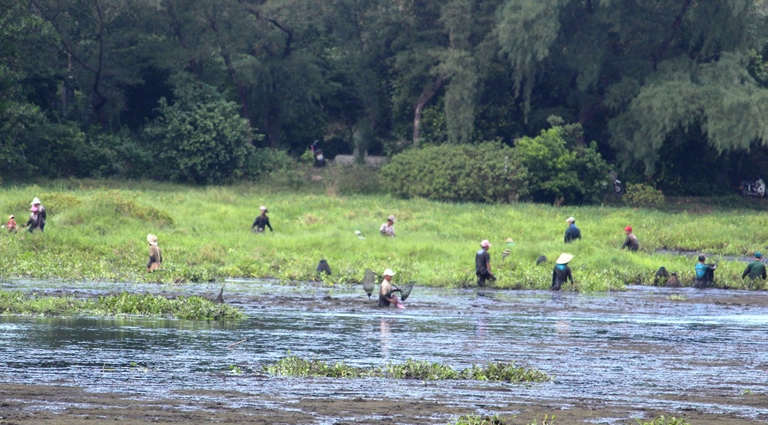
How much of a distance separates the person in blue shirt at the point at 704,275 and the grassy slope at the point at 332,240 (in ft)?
1.45

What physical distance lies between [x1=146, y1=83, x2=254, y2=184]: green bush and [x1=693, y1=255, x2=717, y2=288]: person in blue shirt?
25937 millimetres

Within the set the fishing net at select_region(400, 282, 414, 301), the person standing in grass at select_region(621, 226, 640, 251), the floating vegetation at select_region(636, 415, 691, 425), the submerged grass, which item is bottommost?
the submerged grass

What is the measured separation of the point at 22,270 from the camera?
86.4 feet

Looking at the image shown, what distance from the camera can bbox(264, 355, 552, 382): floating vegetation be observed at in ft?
47.3

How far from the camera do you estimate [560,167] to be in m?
46.8

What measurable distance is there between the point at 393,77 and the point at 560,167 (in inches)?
490

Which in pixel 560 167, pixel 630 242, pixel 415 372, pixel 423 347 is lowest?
pixel 423 347

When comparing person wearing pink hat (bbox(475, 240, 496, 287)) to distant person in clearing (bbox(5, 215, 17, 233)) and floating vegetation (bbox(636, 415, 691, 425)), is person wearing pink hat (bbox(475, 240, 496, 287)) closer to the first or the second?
distant person in clearing (bbox(5, 215, 17, 233))

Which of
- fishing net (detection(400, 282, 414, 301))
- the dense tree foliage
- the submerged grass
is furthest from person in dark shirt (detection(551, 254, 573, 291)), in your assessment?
the dense tree foliage

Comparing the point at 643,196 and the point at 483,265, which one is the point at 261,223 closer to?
the point at 483,265

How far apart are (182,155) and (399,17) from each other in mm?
12307

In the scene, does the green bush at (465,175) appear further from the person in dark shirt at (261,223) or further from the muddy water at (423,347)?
the muddy water at (423,347)

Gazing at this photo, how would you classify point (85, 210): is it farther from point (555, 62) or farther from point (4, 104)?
point (555, 62)

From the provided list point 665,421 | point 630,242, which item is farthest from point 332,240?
point 665,421
